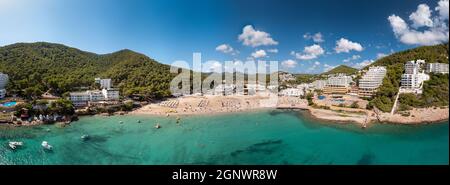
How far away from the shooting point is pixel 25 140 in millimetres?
7957

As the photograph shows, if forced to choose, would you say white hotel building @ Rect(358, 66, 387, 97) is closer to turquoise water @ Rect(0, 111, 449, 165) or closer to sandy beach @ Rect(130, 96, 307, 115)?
sandy beach @ Rect(130, 96, 307, 115)

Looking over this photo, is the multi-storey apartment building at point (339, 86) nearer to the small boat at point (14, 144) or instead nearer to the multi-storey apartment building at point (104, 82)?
the multi-storey apartment building at point (104, 82)

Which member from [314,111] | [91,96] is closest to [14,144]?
[91,96]

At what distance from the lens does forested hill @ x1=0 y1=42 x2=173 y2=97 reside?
607 inches

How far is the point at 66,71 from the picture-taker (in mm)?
19469

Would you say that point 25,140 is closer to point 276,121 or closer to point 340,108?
point 276,121

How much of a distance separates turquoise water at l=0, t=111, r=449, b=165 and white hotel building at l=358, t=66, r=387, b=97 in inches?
223

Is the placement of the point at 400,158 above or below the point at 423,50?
below

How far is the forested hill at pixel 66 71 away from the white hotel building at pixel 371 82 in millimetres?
13101

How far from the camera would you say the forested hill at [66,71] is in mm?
15429

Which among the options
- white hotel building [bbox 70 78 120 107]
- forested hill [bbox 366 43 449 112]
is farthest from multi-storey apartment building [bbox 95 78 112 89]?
forested hill [bbox 366 43 449 112]

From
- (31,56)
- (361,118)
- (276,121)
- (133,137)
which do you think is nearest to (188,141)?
(133,137)
